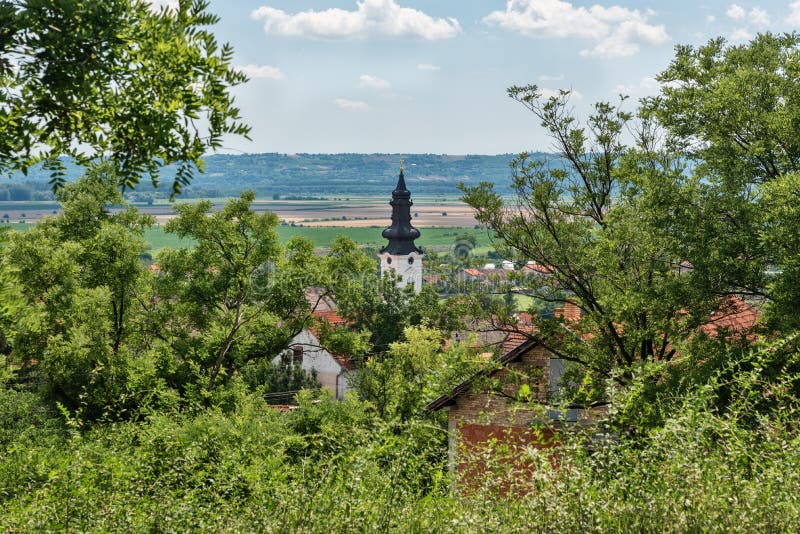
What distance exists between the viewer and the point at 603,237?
45.3 feet

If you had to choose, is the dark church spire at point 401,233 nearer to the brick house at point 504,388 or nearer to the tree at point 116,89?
the brick house at point 504,388

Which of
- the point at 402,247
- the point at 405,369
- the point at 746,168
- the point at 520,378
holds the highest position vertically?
the point at 746,168

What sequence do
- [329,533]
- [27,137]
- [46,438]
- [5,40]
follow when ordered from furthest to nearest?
[46,438] < [329,533] < [27,137] < [5,40]

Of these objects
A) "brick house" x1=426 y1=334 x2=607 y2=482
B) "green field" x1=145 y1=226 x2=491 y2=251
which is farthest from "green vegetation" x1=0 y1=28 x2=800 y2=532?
"green field" x1=145 y1=226 x2=491 y2=251

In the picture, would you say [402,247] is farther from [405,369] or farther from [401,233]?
[405,369]

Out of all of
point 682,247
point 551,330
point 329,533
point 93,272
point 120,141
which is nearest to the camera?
point 120,141

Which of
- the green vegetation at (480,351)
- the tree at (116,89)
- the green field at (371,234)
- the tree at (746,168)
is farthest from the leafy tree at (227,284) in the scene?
the green field at (371,234)

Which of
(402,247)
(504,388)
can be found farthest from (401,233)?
(504,388)

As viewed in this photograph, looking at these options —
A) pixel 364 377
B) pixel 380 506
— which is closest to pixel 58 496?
pixel 380 506

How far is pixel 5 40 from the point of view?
3.51m

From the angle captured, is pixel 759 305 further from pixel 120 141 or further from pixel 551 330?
pixel 120 141

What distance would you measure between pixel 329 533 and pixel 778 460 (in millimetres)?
2904

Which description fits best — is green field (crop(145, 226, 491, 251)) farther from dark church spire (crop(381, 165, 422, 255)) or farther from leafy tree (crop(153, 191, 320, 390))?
leafy tree (crop(153, 191, 320, 390))

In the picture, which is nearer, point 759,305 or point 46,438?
point 759,305
